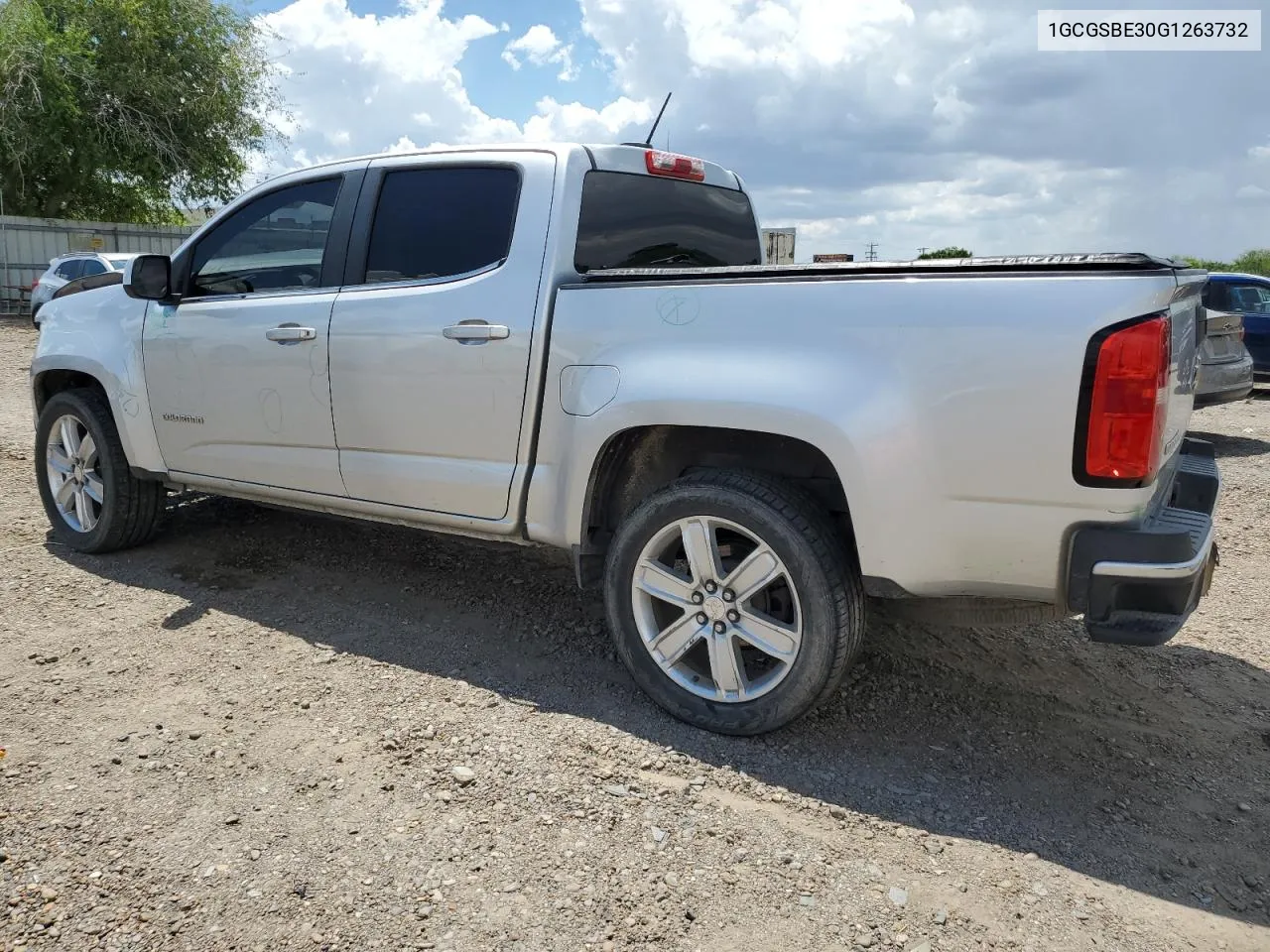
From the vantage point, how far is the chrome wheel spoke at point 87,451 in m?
5.05

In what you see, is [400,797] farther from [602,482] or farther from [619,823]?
[602,482]

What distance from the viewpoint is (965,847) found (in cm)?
268

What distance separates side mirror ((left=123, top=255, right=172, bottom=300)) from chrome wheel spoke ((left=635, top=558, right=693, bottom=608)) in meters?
2.84

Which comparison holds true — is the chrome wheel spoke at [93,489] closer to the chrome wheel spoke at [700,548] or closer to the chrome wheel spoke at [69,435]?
the chrome wheel spoke at [69,435]

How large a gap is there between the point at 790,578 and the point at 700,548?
0.32m

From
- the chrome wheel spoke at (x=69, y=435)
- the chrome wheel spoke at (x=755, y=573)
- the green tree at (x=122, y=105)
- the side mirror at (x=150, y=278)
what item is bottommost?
the chrome wheel spoke at (x=755, y=573)

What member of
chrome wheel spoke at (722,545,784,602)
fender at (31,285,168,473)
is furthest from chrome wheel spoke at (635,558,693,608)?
fender at (31,285,168,473)

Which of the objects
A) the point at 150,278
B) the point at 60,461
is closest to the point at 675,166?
the point at 150,278

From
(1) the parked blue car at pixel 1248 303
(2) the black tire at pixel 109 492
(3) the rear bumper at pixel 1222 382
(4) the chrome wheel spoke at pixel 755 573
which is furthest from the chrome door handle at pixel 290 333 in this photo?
(1) the parked blue car at pixel 1248 303

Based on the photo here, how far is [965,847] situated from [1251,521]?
15.5ft

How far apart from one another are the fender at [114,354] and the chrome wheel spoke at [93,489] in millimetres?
322

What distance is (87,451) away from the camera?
16.7 ft

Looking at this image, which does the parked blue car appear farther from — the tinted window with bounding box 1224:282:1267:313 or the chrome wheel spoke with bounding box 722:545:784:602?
the chrome wheel spoke with bounding box 722:545:784:602

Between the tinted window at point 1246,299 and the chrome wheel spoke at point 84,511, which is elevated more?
the tinted window at point 1246,299
